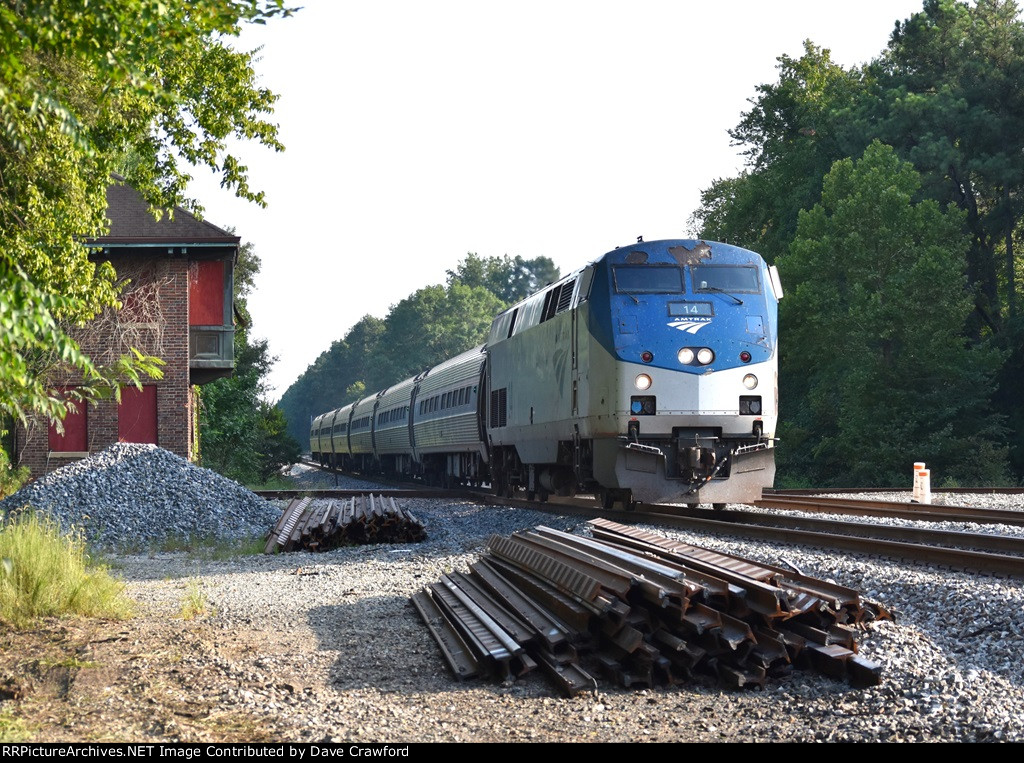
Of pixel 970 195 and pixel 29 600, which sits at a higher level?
pixel 970 195

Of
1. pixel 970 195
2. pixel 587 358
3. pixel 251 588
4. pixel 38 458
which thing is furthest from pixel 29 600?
pixel 970 195

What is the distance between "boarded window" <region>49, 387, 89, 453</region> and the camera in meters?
26.9

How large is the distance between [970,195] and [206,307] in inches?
1053

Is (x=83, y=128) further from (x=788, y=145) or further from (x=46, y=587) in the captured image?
(x=788, y=145)

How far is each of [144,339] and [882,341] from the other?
71.1ft

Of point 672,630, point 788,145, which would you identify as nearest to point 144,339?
point 672,630

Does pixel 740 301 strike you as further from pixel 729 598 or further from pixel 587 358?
pixel 729 598

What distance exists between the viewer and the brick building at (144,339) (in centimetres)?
2691

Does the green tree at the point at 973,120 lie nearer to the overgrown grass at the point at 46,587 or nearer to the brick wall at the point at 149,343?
the brick wall at the point at 149,343

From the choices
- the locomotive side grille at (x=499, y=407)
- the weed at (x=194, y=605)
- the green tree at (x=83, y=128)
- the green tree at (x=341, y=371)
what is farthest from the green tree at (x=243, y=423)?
the green tree at (x=341, y=371)

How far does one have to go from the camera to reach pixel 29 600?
9383mm

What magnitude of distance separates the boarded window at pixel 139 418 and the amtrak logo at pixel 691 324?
1647 cm

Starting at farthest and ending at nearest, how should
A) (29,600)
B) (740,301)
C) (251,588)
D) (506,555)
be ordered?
1. (740,301)
2. (251,588)
3. (506,555)
4. (29,600)

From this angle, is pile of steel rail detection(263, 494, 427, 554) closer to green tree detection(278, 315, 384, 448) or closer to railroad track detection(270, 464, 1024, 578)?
railroad track detection(270, 464, 1024, 578)
